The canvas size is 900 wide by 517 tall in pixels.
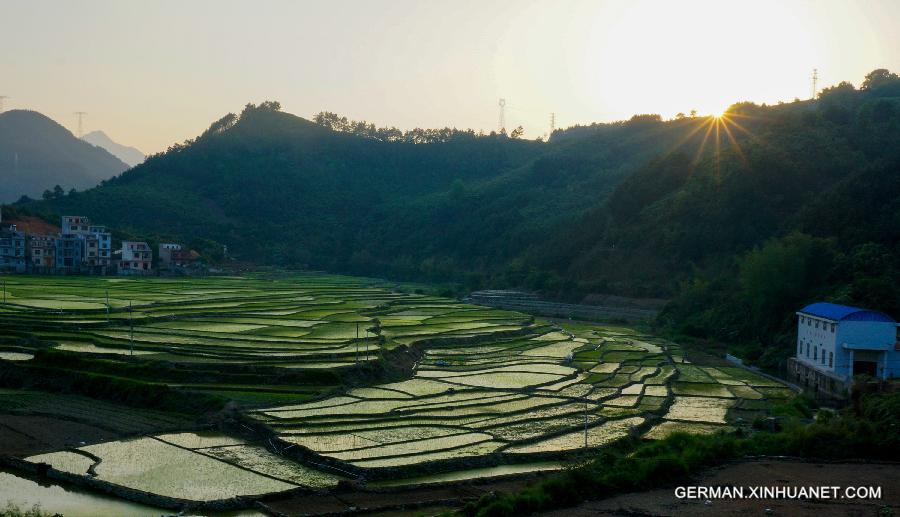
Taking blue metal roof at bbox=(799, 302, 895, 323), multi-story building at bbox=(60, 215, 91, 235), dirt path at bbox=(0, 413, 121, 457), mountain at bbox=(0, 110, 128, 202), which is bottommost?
dirt path at bbox=(0, 413, 121, 457)

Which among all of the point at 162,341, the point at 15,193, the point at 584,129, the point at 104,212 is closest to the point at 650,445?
the point at 162,341

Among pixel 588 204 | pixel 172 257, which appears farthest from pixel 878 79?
pixel 172 257

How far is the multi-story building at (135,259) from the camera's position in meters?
66.2

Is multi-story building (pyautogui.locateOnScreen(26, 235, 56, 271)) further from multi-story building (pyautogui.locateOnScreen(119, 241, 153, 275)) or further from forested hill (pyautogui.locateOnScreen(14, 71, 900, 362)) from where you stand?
forested hill (pyautogui.locateOnScreen(14, 71, 900, 362))

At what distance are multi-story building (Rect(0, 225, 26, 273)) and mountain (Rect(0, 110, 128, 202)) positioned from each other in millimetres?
101124

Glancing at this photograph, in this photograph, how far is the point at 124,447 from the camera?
19969 mm

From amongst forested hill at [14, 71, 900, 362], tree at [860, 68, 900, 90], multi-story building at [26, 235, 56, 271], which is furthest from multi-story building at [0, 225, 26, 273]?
tree at [860, 68, 900, 90]

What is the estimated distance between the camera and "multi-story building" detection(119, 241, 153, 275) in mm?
66250

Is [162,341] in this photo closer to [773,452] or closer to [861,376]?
[773,452]

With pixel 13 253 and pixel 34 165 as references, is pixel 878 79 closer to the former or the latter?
pixel 13 253

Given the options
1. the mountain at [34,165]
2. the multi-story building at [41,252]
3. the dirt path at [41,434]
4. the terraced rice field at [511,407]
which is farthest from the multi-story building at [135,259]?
the mountain at [34,165]

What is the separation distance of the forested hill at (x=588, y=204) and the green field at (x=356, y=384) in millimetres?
8150

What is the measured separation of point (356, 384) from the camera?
26.9 metres

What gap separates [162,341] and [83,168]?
17269 cm
